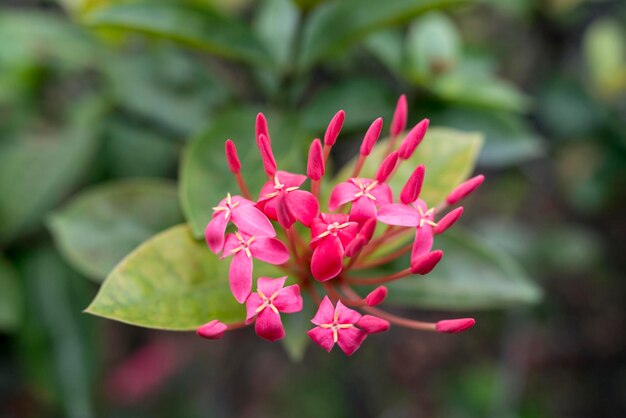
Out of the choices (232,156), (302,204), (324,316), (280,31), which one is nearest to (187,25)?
(280,31)

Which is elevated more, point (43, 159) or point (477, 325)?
point (43, 159)

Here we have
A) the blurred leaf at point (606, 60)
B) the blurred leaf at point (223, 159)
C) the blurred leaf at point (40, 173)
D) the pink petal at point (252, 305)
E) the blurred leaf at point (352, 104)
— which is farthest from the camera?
the blurred leaf at point (606, 60)

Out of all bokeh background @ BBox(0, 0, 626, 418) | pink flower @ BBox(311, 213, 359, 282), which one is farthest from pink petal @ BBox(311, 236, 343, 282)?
bokeh background @ BBox(0, 0, 626, 418)

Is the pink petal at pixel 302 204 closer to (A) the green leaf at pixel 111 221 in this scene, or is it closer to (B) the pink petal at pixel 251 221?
(B) the pink petal at pixel 251 221

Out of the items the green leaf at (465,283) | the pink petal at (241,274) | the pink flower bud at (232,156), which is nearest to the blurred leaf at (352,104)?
the green leaf at (465,283)

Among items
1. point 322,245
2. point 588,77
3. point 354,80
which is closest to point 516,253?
point 588,77

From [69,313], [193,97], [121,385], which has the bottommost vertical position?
[121,385]

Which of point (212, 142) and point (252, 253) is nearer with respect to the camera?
point (252, 253)

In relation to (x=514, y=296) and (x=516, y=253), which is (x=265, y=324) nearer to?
(x=514, y=296)
